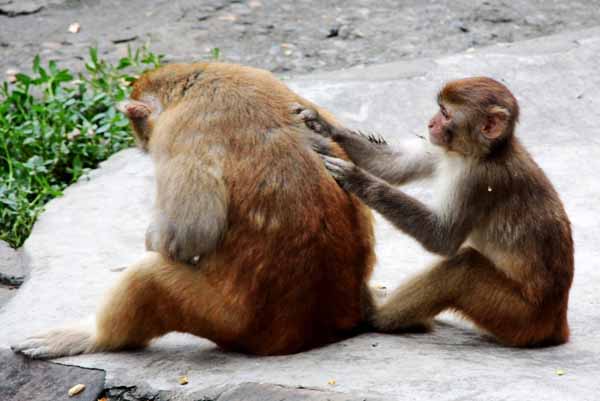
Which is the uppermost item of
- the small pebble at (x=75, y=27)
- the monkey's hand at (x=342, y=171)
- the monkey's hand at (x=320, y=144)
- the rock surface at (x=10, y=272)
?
the monkey's hand at (x=320, y=144)

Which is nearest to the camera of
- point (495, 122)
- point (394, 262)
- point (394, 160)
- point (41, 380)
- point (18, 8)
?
point (495, 122)

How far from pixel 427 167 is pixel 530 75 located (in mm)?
3956

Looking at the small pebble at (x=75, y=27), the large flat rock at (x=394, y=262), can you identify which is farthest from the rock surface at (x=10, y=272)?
the small pebble at (x=75, y=27)

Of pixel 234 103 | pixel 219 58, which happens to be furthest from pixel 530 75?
pixel 234 103

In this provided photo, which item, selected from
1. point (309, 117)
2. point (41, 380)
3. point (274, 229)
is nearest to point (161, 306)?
point (274, 229)

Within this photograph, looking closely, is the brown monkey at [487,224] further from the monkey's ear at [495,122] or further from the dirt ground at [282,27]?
the dirt ground at [282,27]

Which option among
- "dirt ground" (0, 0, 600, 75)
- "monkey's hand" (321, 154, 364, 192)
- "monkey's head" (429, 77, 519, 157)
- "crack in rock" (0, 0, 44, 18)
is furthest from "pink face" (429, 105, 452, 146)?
"crack in rock" (0, 0, 44, 18)

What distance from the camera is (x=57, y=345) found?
5.64 meters

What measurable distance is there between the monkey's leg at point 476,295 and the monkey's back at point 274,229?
387 millimetres

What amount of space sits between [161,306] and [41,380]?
870 mm

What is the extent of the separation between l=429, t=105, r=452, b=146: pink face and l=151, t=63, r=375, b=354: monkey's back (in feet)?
2.00

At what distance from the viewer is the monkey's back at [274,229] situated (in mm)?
5156

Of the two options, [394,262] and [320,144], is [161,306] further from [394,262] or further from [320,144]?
[394,262]

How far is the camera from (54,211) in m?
7.98
